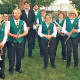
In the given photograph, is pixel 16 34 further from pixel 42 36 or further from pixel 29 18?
pixel 29 18

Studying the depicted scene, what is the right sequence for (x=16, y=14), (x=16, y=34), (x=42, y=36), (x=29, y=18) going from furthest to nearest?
(x=29, y=18) → (x=42, y=36) → (x=16, y=34) → (x=16, y=14)

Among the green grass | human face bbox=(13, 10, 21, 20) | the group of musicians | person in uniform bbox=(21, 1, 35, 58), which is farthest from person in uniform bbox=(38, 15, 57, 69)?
person in uniform bbox=(21, 1, 35, 58)

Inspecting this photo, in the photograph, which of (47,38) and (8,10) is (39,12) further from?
(8,10)

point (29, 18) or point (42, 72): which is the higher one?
point (29, 18)

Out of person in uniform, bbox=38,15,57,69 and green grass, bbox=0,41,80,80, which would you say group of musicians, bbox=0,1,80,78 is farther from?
green grass, bbox=0,41,80,80

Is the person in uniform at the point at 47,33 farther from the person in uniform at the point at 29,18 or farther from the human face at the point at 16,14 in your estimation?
the person in uniform at the point at 29,18

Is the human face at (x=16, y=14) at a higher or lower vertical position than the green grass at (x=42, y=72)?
higher

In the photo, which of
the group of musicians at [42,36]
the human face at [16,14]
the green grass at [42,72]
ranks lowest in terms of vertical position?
the green grass at [42,72]

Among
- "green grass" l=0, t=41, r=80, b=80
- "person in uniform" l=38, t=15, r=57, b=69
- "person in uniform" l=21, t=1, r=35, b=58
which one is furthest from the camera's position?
"person in uniform" l=21, t=1, r=35, b=58

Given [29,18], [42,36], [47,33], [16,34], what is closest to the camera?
[16,34]

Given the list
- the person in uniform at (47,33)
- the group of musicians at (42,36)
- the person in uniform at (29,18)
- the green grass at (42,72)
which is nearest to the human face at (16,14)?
the group of musicians at (42,36)

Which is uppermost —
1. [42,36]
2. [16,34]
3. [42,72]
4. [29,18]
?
[29,18]

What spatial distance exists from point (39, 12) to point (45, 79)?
4384mm

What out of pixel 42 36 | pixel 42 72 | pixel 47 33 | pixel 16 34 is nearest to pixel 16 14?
pixel 16 34
